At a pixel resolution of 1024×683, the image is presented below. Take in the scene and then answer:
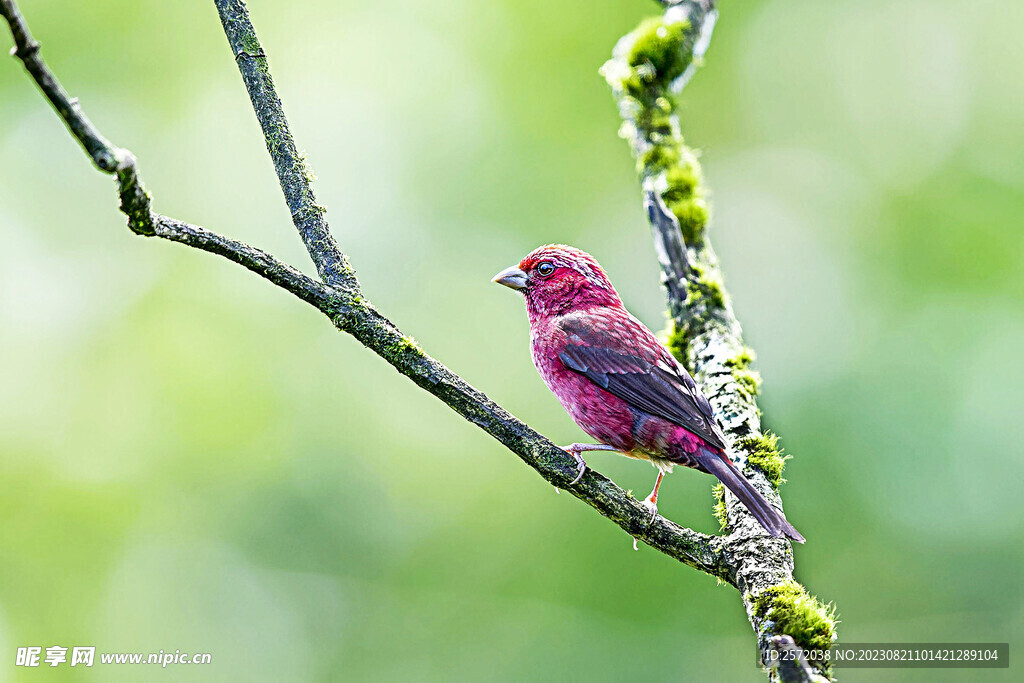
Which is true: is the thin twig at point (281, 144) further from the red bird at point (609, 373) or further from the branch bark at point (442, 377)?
the red bird at point (609, 373)

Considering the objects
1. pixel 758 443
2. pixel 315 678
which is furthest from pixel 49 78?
pixel 315 678

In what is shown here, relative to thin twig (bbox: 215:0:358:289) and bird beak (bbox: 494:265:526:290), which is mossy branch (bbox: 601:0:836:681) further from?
thin twig (bbox: 215:0:358:289)

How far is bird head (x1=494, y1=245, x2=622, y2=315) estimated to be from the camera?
4.89 metres

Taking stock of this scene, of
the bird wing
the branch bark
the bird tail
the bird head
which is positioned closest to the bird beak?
the bird head

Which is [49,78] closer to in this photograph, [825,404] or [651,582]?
[651,582]

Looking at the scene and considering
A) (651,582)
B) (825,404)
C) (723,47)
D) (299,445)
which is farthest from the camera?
(723,47)

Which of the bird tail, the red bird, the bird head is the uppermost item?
the bird head

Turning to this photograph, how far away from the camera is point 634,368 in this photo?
4.40 meters

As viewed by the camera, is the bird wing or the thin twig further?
the bird wing

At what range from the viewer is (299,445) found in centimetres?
959

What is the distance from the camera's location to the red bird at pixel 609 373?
406 cm

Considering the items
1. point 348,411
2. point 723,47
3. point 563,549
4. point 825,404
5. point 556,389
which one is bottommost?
point 556,389

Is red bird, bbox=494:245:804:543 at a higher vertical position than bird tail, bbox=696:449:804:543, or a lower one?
higher

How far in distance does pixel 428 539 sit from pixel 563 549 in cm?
164
